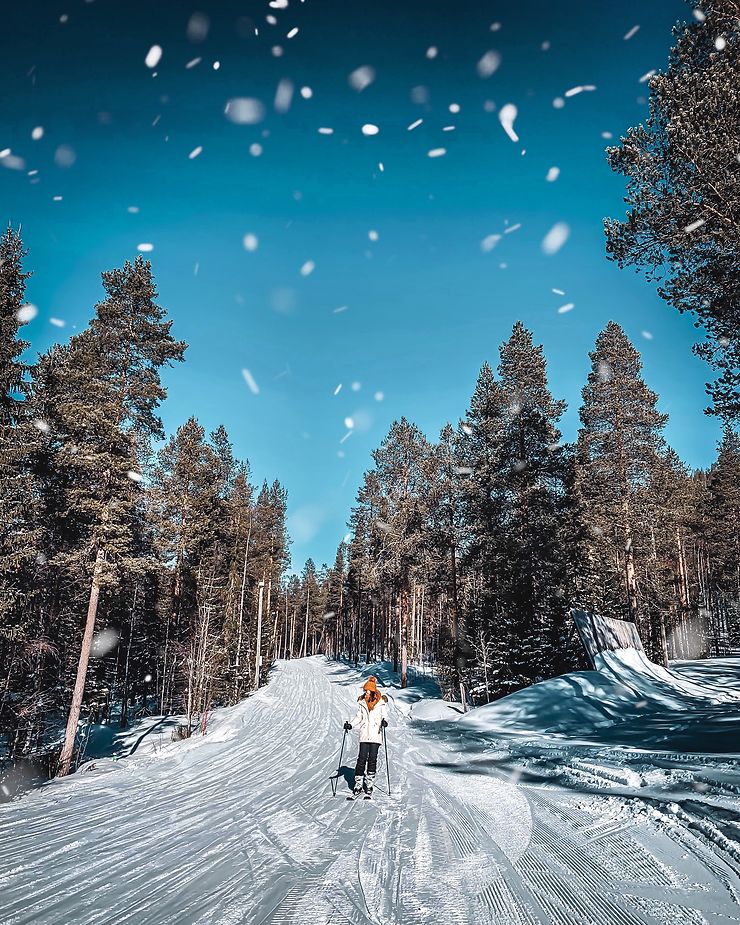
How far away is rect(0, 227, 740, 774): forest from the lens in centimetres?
1423

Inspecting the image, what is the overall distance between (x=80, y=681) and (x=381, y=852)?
12.0 meters

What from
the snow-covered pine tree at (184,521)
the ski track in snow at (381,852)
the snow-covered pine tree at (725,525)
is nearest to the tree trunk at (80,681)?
the ski track in snow at (381,852)

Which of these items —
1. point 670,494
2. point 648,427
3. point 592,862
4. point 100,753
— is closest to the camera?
point 592,862

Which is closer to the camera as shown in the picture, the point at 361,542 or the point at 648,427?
the point at 648,427

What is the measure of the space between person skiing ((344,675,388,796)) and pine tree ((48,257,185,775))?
929cm

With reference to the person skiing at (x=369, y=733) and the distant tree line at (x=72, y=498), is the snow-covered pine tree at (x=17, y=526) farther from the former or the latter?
the person skiing at (x=369, y=733)

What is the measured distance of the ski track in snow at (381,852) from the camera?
3719mm

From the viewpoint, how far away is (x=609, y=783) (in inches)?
279

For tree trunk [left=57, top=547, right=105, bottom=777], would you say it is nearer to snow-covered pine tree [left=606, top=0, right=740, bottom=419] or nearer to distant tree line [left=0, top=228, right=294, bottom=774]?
distant tree line [left=0, top=228, right=294, bottom=774]

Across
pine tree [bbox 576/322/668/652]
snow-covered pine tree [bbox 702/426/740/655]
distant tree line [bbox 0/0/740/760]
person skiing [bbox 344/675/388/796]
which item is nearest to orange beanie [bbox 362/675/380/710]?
person skiing [bbox 344/675/388/796]

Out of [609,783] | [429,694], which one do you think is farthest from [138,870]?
[429,694]

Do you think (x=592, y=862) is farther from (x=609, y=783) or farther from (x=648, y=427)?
(x=648, y=427)

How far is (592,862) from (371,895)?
2214mm

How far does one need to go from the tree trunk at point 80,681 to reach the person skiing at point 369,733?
917cm
